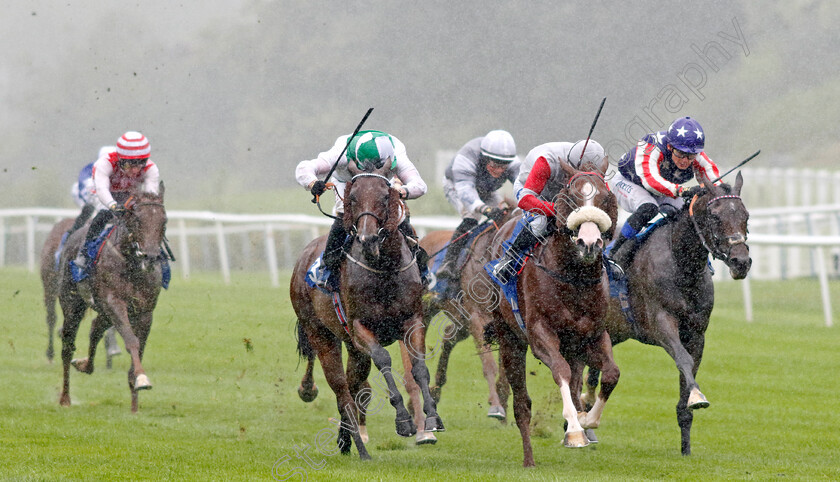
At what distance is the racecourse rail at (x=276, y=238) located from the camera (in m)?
15.2

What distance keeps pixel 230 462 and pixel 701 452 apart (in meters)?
2.95

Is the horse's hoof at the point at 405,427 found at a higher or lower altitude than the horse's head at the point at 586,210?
lower

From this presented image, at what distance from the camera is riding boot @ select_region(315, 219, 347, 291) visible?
652 cm

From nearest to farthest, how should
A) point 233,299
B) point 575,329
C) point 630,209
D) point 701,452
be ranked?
point 575,329
point 701,452
point 630,209
point 233,299

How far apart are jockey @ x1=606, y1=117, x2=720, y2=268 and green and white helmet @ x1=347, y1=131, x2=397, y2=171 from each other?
5.64ft

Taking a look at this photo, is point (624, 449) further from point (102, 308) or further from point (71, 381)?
point (71, 381)

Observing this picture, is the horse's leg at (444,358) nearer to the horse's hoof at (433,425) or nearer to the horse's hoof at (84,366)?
the horse's hoof at (433,425)

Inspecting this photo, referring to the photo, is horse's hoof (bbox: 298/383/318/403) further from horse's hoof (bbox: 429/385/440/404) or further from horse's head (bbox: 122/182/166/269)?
horse's head (bbox: 122/182/166/269)

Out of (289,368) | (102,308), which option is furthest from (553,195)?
(289,368)

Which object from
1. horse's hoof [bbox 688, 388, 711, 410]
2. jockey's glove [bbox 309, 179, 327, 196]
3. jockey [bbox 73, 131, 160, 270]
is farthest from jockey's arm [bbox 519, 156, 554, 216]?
jockey [bbox 73, 131, 160, 270]

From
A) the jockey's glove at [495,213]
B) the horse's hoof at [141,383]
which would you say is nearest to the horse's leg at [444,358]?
the jockey's glove at [495,213]

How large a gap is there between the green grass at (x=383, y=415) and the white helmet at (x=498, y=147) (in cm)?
203

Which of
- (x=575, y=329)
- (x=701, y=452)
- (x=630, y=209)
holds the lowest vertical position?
(x=701, y=452)

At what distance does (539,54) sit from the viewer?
24422mm
